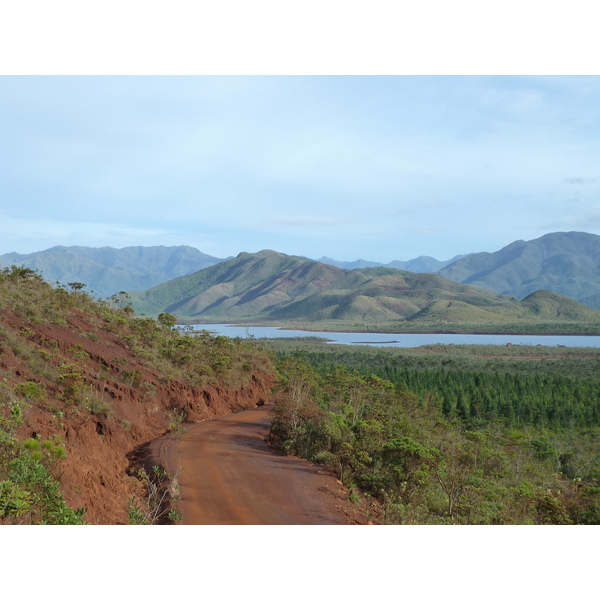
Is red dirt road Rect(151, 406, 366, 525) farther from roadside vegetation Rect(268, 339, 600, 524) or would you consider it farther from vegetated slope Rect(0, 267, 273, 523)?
vegetated slope Rect(0, 267, 273, 523)

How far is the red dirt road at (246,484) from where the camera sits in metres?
8.99

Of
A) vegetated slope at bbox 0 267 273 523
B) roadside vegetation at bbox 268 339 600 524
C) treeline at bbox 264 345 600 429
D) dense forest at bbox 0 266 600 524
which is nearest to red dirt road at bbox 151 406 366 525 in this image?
dense forest at bbox 0 266 600 524

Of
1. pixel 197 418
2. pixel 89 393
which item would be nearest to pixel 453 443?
pixel 197 418

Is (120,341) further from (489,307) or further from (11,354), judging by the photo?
(489,307)

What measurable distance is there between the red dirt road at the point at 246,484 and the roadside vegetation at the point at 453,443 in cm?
77

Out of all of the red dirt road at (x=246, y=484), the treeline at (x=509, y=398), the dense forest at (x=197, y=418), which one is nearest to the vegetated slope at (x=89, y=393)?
the dense forest at (x=197, y=418)

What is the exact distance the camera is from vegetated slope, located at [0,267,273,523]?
8148mm

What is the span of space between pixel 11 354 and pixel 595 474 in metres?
22.6

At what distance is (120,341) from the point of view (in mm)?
21234

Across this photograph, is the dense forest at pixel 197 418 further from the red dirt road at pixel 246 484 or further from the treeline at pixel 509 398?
the treeline at pixel 509 398

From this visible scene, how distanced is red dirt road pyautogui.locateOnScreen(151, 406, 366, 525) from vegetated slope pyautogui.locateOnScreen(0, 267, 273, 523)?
1.00 metres

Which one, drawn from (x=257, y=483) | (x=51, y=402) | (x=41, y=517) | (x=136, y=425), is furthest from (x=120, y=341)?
(x=41, y=517)

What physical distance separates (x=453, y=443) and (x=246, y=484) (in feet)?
34.8

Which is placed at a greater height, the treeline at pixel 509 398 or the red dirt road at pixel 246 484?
the red dirt road at pixel 246 484
